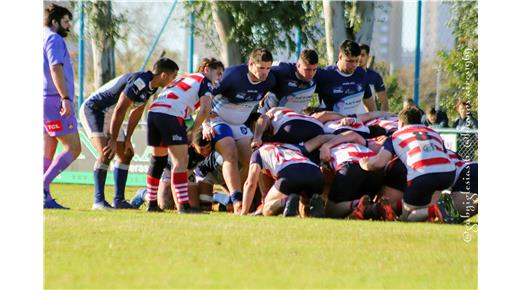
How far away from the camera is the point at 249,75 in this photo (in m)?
10.8

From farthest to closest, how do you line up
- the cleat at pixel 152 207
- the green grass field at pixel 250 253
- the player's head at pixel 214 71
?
the player's head at pixel 214 71, the cleat at pixel 152 207, the green grass field at pixel 250 253

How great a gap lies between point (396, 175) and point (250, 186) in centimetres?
146

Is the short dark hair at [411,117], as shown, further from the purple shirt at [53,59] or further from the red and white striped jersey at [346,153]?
the purple shirt at [53,59]

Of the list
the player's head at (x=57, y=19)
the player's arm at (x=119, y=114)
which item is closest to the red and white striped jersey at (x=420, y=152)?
the player's arm at (x=119, y=114)

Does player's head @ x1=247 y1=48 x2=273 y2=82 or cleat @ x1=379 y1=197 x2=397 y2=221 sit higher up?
player's head @ x1=247 y1=48 x2=273 y2=82

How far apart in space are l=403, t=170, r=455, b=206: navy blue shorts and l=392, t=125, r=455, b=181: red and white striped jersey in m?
0.04

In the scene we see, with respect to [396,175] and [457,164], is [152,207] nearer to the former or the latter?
[396,175]

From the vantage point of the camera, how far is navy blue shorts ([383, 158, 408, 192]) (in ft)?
32.0

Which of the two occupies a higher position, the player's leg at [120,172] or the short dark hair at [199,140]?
the short dark hair at [199,140]

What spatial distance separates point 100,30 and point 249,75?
9.60 metres

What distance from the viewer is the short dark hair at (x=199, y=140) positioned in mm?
10719

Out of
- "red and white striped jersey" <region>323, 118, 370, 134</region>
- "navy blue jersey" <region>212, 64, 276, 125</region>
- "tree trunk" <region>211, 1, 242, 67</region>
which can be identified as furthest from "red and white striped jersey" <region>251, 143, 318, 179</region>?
"tree trunk" <region>211, 1, 242, 67</region>

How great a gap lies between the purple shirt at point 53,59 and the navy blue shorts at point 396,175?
10.7 feet

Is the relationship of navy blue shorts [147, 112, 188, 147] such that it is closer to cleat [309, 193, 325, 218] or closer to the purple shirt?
the purple shirt
